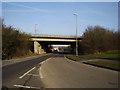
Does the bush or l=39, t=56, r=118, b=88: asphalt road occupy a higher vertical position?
the bush

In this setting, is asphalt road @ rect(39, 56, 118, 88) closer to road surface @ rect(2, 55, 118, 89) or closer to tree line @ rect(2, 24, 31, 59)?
road surface @ rect(2, 55, 118, 89)

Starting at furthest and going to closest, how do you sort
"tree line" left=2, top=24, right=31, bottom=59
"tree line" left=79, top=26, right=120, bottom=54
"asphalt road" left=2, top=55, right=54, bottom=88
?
"tree line" left=79, top=26, right=120, bottom=54
"tree line" left=2, top=24, right=31, bottom=59
"asphalt road" left=2, top=55, right=54, bottom=88

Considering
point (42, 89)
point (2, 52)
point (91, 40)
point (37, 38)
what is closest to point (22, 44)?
point (2, 52)

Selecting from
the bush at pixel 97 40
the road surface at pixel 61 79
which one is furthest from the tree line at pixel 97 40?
the road surface at pixel 61 79

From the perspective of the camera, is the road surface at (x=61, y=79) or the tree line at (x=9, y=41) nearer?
the road surface at (x=61, y=79)

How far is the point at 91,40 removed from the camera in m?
66.6

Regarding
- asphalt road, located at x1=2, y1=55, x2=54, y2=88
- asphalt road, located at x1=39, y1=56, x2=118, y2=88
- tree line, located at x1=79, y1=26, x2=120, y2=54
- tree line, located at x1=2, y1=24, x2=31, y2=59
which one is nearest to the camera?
asphalt road, located at x1=39, y1=56, x2=118, y2=88

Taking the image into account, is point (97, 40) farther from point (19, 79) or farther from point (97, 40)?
point (19, 79)

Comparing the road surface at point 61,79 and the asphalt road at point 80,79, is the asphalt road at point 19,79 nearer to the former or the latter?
the road surface at point 61,79

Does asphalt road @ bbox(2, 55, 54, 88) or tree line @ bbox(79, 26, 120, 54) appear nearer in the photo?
asphalt road @ bbox(2, 55, 54, 88)

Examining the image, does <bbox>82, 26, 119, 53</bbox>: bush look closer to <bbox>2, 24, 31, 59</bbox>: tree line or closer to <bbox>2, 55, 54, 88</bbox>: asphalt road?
<bbox>2, 24, 31, 59</bbox>: tree line

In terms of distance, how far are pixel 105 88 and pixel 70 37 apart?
7877 cm

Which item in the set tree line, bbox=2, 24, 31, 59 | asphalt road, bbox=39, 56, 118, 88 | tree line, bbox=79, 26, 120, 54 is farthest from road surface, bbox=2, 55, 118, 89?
tree line, bbox=79, 26, 120, 54

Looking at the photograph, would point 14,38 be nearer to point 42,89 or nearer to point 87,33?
point 87,33
